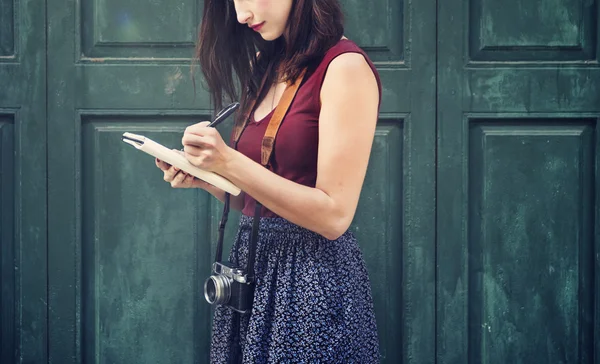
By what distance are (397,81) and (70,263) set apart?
1.45m

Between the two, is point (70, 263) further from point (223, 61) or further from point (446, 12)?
point (446, 12)

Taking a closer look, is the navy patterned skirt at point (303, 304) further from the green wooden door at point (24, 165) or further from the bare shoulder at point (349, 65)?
the green wooden door at point (24, 165)

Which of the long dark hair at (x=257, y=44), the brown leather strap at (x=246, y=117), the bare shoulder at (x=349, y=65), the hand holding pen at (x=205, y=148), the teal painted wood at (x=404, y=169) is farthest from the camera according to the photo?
the teal painted wood at (x=404, y=169)

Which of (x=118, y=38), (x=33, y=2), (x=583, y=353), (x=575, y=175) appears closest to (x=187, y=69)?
(x=118, y=38)

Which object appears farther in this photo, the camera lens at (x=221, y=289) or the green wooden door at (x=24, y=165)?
the green wooden door at (x=24, y=165)

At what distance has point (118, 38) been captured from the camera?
2861mm

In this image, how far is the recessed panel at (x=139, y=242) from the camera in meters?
2.86

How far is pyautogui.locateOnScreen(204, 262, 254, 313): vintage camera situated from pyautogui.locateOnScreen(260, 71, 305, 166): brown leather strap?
11.0 inches

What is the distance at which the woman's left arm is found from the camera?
164 centimetres

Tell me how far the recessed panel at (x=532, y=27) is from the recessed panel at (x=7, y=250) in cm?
186

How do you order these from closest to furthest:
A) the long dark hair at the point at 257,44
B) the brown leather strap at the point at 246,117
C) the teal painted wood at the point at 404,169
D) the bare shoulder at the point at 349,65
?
1. the bare shoulder at the point at 349,65
2. the long dark hair at the point at 257,44
3. the brown leather strap at the point at 246,117
4. the teal painted wood at the point at 404,169

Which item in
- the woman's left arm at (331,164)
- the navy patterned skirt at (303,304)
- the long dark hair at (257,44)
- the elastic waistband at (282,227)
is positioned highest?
the long dark hair at (257,44)

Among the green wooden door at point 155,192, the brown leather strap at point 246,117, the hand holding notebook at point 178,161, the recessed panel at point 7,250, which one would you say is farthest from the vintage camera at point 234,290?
the recessed panel at point 7,250

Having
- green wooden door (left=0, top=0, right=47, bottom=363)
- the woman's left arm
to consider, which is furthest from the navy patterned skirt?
green wooden door (left=0, top=0, right=47, bottom=363)
